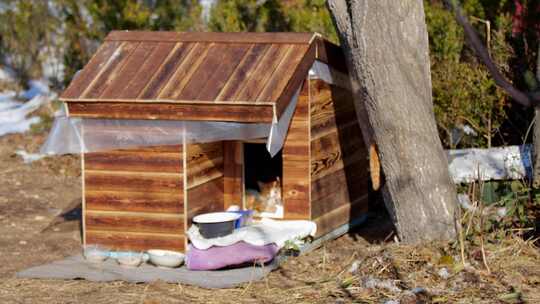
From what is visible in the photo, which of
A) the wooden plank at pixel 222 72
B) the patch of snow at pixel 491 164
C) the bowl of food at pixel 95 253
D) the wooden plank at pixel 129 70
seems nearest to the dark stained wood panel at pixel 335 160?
the wooden plank at pixel 222 72

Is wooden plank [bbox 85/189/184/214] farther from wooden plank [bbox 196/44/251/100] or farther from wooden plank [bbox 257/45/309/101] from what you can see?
wooden plank [bbox 257/45/309/101]

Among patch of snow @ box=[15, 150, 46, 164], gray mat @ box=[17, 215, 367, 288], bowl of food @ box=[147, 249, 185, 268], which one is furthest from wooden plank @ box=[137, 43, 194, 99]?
patch of snow @ box=[15, 150, 46, 164]

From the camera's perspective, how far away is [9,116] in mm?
13359

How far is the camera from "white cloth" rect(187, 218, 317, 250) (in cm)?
645

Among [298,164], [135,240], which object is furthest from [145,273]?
[298,164]

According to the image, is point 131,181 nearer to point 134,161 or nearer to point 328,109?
point 134,161

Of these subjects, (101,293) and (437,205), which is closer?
(101,293)

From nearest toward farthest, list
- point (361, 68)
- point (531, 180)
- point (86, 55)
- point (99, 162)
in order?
point (361, 68) → point (99, 162) → point (531, 180) → point (86, 55)

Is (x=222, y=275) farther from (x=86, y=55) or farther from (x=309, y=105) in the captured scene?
(x=86, y=55)

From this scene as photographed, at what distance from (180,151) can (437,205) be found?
1.94 m

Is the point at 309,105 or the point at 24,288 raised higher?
the point at 309,105

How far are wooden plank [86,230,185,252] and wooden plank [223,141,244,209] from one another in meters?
0.86

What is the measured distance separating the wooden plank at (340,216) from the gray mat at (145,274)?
79 cm

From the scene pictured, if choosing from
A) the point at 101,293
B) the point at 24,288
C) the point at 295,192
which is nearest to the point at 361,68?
the point at 295,192
